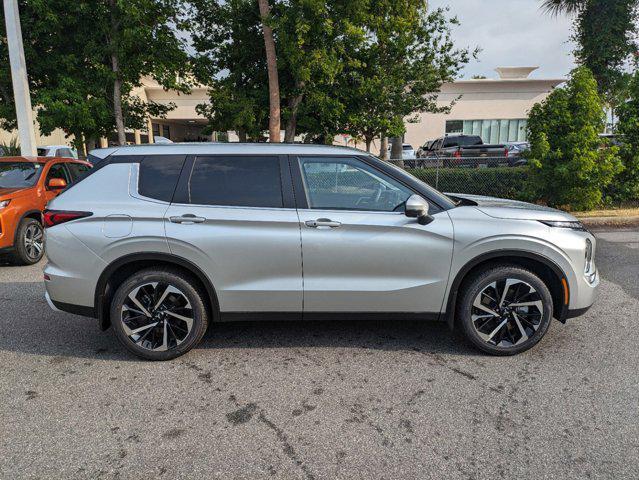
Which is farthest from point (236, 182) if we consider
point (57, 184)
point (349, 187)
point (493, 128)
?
point (493, 128)

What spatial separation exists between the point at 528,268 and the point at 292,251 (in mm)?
1989

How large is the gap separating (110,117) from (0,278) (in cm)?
872

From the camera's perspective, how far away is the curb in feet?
32.3

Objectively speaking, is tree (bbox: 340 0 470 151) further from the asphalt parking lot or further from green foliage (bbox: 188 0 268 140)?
the asphalt parking lot

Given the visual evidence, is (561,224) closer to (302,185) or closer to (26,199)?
(302,185)

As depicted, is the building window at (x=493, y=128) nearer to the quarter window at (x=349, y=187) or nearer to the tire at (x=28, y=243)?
the tire at (x=28, y=243)

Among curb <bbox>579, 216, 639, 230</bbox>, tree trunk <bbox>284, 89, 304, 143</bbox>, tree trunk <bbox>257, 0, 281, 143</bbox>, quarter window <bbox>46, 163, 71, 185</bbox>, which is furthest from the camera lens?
tree trunk <bbox>284, 89, 304, 143</bbox>

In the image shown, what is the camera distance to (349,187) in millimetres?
3564

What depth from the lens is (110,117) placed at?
13.4 metres

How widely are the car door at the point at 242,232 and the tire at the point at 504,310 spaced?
4.62 ft

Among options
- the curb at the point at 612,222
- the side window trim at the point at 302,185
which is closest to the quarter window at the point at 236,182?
the side window trim at the point at 302,185

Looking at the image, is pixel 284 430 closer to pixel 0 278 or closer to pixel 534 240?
pixel 534 240

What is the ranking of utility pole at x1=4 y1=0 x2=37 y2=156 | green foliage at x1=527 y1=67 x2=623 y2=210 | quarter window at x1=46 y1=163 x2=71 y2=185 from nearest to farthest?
quarter window at x1=46 y1=163 x2=71 y2=185 → green foliage at x1=527 y1=67 x2=623 y2=210 → utility pole at x1=4 y1=0 x2=37 y2=156

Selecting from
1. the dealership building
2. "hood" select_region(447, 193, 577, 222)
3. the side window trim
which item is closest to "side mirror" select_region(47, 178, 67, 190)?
the side window trim
